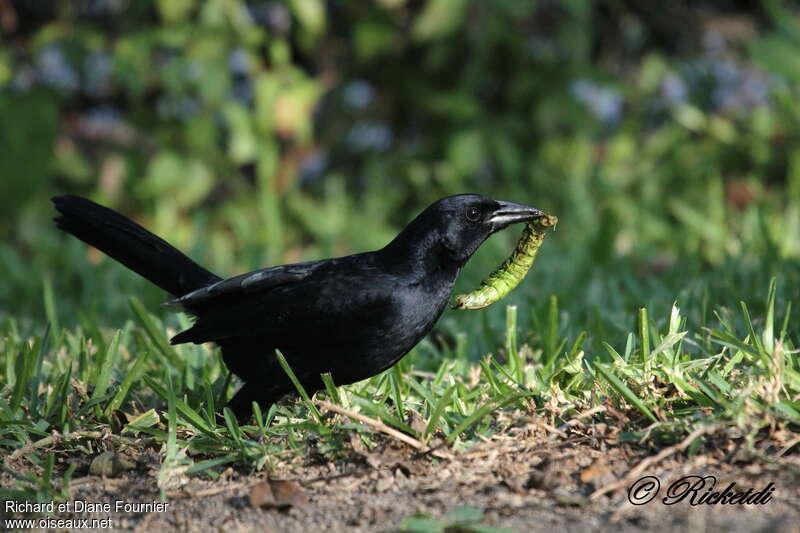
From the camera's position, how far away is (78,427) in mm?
3113

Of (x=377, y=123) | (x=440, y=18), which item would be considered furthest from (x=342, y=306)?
(x=377, y=123)

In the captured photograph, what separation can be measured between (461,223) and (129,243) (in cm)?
132

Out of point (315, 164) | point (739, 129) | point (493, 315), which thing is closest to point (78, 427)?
point (493, 315)

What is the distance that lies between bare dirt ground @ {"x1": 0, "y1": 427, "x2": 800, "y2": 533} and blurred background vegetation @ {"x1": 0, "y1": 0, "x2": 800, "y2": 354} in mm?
3099

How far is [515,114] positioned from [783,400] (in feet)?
15.5

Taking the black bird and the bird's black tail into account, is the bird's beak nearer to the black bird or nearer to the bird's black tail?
the black bird

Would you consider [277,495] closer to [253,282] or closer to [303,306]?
[303,306]

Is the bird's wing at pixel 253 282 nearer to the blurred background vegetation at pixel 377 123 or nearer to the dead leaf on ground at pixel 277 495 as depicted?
the dead leaf on ground at pixel 277 495

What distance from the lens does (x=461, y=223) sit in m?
3.41

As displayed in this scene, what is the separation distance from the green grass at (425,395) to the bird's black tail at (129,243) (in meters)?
0.32

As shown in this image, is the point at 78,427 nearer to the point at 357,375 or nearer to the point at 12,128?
the point at 357,375

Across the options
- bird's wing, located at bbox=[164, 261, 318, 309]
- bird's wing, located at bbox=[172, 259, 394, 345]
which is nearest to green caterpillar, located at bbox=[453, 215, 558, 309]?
bird's wing, located at bbox=[172, 259, 394, 345]

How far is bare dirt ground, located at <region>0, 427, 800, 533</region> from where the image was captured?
237 centimetres

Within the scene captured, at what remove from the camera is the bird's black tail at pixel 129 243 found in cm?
369
